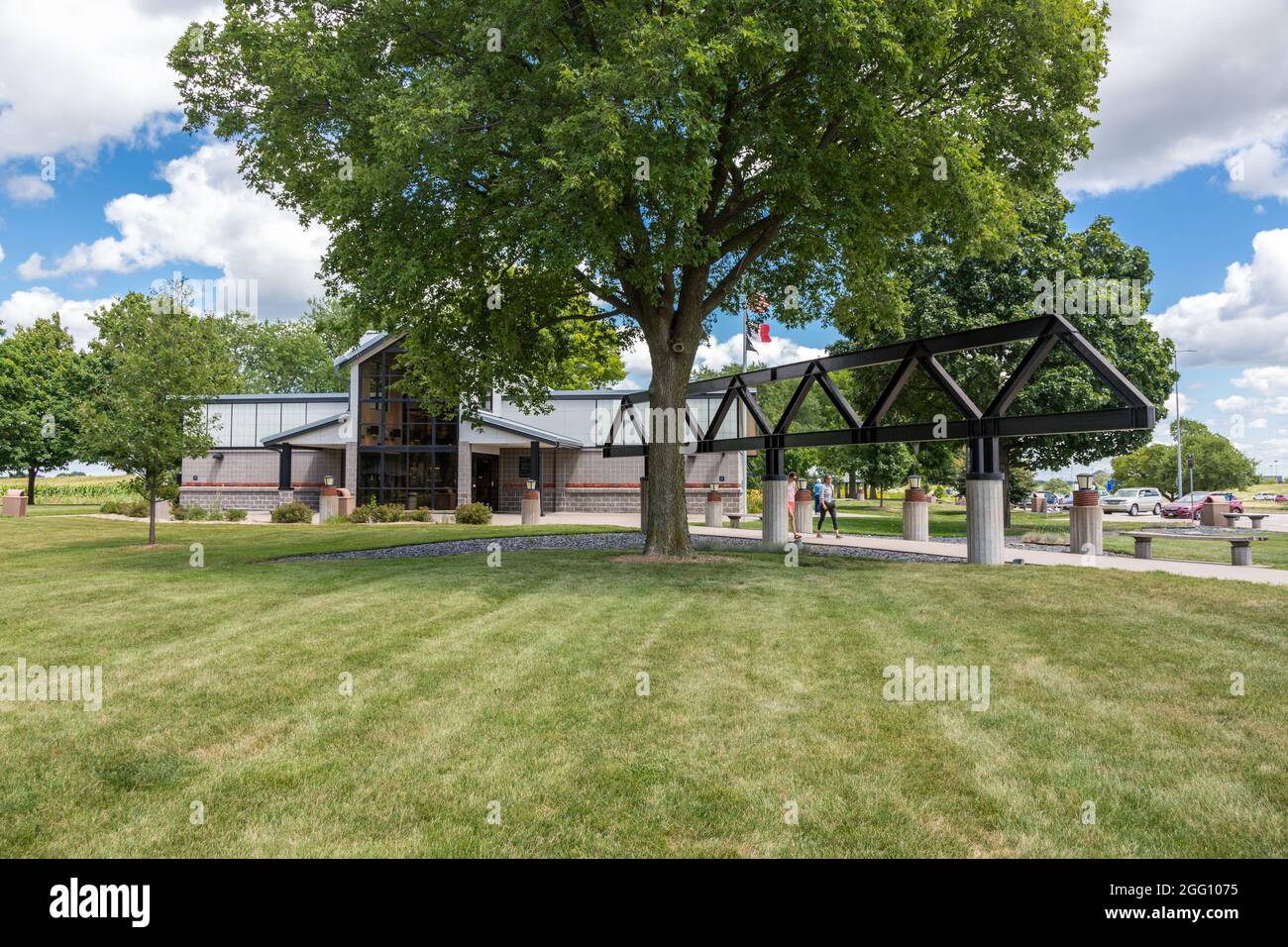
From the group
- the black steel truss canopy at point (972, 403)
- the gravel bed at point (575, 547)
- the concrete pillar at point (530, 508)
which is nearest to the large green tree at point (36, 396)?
the concrete pillar at point (530, 508)

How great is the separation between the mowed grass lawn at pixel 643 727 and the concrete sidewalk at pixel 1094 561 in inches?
108

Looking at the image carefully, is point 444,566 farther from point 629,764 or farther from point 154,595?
point 629,764

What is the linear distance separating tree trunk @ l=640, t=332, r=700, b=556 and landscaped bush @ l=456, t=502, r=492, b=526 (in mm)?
15486

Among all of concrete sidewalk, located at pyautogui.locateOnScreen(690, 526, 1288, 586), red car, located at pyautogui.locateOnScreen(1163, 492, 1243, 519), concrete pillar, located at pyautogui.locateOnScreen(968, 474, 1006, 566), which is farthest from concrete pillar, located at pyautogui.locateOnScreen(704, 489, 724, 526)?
red car, located at pyautogui.locateOnScreen(1163, 492, 1243, 519)

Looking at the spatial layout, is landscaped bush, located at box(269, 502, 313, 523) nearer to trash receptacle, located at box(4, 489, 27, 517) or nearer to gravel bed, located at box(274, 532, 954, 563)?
gravel bed, located at box(274, 532, 954, 563)

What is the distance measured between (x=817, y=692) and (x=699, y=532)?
18.7 metres

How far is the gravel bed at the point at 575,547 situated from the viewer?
18.2 m

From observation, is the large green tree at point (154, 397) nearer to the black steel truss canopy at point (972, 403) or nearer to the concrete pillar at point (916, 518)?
the black steel truss canopy at point (972, 403)

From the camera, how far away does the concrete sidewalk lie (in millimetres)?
12938

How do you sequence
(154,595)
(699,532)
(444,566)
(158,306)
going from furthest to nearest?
(699,532) < (158,306) < (444,566) < (154,595)
